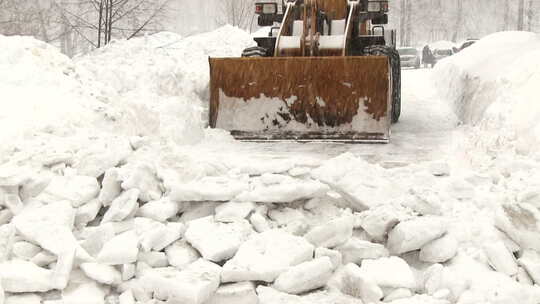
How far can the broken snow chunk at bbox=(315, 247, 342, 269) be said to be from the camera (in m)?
3.90

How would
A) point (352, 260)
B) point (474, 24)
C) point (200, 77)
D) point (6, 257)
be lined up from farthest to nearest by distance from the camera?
point (474, 24)
point (200, 77)
point (352, 260)
point (6, 257)

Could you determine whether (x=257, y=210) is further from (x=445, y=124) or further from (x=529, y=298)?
(x=445, y=124)

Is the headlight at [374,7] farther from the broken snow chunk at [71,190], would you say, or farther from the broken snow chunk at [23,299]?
the broken snow chunk at [23,299]

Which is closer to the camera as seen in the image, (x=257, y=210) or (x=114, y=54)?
(x=257, y=210)

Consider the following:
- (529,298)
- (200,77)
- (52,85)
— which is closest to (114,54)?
(200,77)

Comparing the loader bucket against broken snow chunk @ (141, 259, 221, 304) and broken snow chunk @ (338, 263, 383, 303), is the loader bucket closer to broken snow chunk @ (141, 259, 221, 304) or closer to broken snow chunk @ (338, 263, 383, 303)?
broken snow chunk @ (338, 263, 383, 303)

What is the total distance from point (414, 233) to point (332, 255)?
601 mm

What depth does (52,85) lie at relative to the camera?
692cm

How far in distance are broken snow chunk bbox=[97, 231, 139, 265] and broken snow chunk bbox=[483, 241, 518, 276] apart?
234 cm

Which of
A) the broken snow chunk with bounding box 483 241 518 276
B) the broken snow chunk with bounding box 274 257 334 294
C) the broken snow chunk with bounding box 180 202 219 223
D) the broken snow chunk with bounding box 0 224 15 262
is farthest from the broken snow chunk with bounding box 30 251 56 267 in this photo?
the broken snow chunk with bounding box 483 241 518 276

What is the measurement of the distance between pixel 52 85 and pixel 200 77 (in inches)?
123

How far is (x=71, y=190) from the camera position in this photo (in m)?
4.38

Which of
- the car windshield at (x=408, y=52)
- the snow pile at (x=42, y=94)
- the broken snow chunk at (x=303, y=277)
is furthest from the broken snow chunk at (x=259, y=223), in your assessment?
the car windshield at (x=408, y=52)

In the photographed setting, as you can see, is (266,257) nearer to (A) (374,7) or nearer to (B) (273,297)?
(B) (273,297)
